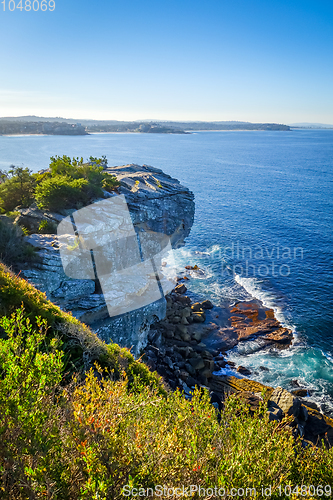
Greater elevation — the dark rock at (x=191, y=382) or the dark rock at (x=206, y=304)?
the dark rock at (x=206, y=304)

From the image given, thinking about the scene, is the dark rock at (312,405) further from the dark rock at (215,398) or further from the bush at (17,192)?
the bush at (17,192)

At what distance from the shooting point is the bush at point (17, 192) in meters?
29.2

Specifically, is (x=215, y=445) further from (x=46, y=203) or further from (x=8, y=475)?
(x=46, y=203)

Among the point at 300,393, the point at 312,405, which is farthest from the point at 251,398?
the point at 312,405

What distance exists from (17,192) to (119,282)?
14850 mm

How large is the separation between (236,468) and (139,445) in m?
2.37

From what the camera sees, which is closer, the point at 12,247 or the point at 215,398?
the point at 12,247

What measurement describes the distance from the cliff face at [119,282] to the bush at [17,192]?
3.50 m

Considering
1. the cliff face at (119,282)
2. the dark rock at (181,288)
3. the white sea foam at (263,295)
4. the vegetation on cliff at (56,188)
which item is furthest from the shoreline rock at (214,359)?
the vegetation on cliff at (56,188)

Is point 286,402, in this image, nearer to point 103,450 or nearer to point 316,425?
point 316,425

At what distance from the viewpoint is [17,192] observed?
3017cm

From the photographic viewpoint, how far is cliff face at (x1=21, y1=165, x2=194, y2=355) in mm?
22391

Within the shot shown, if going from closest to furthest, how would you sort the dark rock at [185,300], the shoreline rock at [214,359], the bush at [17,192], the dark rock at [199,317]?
the shoreline rock at [214,359], the bush at [17,192], the dark rock at [199,317], the dark rock at [185,300]

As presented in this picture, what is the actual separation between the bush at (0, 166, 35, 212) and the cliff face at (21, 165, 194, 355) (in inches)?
138
